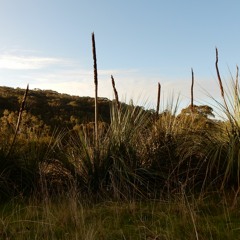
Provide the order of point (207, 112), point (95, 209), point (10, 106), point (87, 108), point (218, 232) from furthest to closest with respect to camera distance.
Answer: point (87, 108)
point (10, 106)
point (207, 112)
point (95, 209)
point (218, 232)

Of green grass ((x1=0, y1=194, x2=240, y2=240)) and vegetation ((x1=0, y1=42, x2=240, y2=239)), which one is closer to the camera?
green grass ((x1=0, y1=194, x2=240, y2=240))

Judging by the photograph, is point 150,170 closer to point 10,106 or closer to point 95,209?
point 95,209

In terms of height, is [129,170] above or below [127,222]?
above

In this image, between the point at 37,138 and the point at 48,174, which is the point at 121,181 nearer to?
the point at 48,174

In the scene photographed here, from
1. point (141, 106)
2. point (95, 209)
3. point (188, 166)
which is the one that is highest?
point (141, 106)

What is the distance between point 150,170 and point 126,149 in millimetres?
536

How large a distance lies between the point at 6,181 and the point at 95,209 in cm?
193

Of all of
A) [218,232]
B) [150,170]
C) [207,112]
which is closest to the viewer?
[218,232]

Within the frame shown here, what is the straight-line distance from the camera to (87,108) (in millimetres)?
37438

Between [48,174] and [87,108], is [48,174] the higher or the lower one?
the lower one

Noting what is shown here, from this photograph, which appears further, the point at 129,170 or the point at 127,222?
the point at 129,170

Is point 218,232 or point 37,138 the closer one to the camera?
point 218,232

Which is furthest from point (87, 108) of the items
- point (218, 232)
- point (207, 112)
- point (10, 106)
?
point (218, 232)

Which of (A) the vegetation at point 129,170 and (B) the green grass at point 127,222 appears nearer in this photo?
Answer: (B) the green grass at point 127,222
